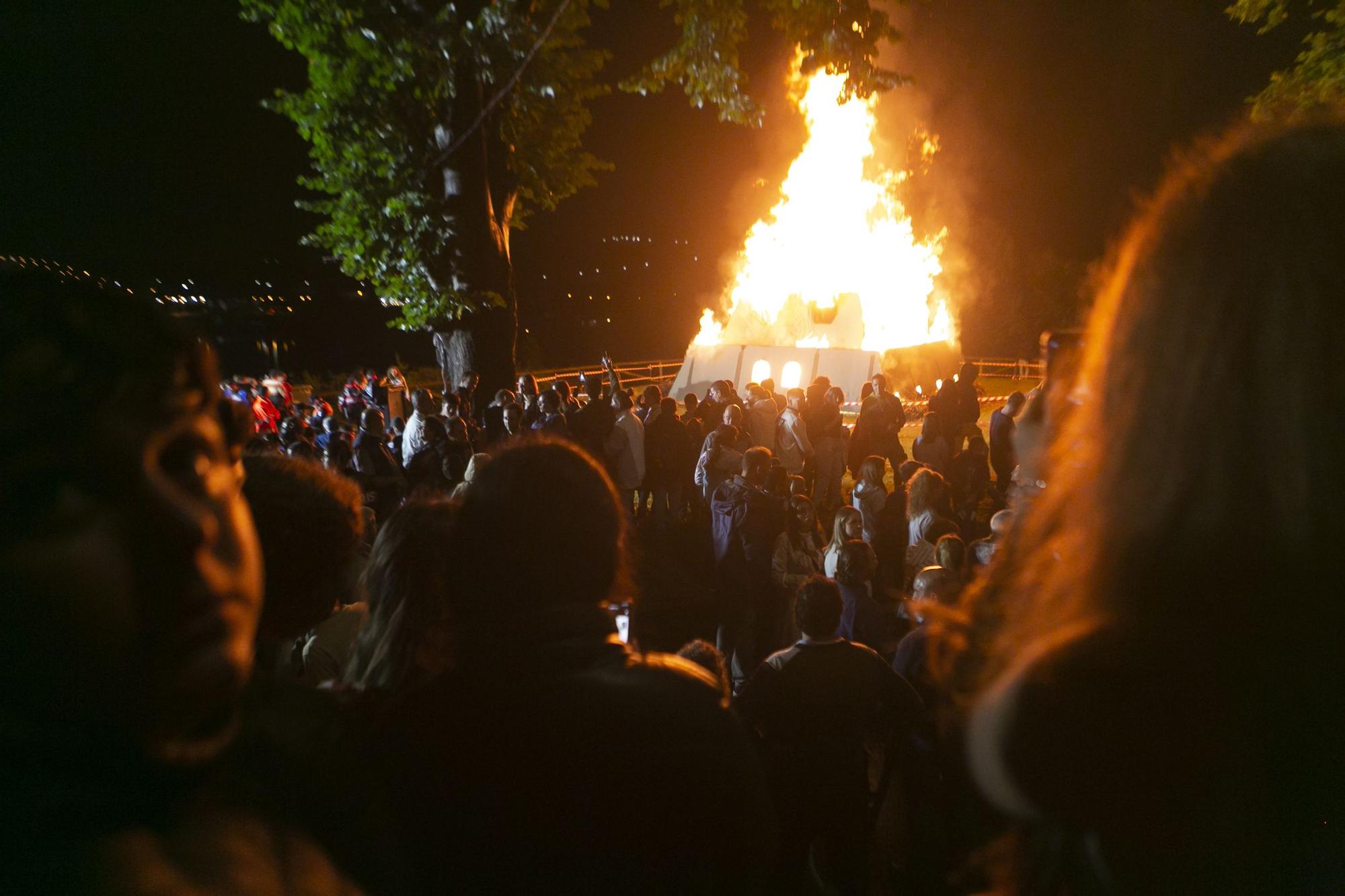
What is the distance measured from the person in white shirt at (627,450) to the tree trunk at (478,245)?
2.86 metres

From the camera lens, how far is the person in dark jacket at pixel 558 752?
57.0 inches

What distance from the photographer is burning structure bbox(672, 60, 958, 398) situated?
988 inches

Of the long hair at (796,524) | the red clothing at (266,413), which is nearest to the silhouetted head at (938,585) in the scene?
the long hair at (796,524)

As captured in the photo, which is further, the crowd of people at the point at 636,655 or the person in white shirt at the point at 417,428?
the person in white shirt at the point at 417,428

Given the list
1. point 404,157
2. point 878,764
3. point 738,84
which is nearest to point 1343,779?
point 878,764

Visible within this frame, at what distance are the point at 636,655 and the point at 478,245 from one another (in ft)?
30.3

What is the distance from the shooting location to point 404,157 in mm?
9023

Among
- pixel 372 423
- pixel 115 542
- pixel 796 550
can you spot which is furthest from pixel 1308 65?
pixel 115 542

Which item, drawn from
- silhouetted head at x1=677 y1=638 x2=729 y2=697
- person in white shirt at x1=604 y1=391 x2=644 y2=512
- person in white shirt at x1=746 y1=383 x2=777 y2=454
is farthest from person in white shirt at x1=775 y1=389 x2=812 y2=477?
silhouetted head at x1=677 y1=638 x2=729 y2=697

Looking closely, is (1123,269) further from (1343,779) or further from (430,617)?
(430,617)

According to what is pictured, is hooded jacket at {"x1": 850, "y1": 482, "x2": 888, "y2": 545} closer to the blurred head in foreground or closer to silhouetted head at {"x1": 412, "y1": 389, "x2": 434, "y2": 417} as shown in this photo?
silhouetted head at {"x1": 412, "y1": 389, "x2": 434, "y2": 417}

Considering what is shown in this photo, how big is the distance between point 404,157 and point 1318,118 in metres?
9.67

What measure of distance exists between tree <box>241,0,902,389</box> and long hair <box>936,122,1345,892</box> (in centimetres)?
732

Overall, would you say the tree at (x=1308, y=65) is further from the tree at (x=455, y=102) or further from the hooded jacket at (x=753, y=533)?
the hooded jacket at (x=753, y=533)
